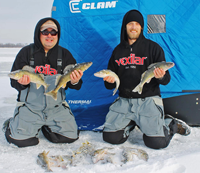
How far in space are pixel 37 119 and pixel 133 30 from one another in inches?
89.7

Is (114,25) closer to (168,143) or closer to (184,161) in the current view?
(168,143)

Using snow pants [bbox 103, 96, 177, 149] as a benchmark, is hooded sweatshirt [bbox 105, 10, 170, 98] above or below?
above

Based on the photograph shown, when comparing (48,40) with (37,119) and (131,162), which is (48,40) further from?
(131,162)

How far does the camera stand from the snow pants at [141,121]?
10.6ft

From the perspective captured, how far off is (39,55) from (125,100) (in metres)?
1.77

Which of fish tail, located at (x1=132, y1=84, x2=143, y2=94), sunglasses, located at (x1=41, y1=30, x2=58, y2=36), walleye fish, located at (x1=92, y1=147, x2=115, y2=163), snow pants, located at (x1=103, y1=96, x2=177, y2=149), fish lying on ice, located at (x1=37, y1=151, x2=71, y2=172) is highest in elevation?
sunglasses, located at (x1=41, y1=30, x2=58, y2=36)

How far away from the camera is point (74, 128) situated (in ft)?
11.7

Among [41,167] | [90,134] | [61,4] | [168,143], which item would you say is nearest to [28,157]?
[41,167]

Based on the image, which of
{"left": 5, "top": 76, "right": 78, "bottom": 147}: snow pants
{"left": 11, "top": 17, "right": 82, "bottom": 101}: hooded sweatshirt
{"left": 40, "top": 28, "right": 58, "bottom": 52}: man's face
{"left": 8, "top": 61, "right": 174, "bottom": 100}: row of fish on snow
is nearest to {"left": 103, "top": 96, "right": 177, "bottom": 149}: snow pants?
{"left": 8, "top": 61, "right": 174, "bottom": 100}: row of fish on snow

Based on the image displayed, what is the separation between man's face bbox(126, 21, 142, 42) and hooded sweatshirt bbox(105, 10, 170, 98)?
63 millimetres

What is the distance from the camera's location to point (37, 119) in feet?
11.1

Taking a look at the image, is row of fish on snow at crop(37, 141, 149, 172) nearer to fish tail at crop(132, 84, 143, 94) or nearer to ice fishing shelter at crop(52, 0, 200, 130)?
fish tail at crop(132, 84, 143, 94)

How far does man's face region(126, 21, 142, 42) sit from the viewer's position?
345cm

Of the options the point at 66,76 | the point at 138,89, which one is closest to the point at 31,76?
the point at 66,76
